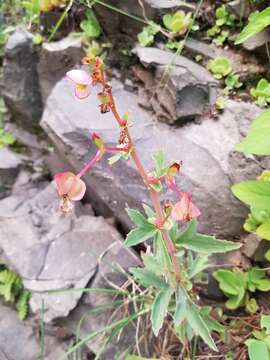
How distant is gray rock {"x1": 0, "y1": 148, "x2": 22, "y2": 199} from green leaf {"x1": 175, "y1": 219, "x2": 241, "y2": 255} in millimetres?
1387

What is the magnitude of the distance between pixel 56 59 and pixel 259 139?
1.52m

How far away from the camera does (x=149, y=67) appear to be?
1883mm

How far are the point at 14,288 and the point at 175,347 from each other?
29.3 inches

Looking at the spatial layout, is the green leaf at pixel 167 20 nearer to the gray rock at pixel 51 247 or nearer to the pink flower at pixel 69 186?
the gray rock at pixel 51 247

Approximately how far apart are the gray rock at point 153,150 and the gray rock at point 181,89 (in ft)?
0.19

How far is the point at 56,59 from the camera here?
2.34m

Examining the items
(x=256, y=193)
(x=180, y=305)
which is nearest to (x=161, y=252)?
(x=180, y=305)

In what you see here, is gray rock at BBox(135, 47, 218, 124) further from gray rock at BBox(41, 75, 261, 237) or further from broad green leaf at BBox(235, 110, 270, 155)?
broad green leaf at BBox(235, 110, 270, 155)

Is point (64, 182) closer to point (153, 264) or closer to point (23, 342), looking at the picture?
point (153, 264)

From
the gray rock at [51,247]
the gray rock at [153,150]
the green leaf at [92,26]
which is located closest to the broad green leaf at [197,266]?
the gray rock at [153,150]

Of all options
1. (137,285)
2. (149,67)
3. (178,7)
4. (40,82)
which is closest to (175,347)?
(137,285)

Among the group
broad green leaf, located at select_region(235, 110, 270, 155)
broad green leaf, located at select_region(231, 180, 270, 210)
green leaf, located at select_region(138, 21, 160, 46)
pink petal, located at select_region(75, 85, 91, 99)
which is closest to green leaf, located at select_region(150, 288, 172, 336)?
broad green leaf, located at select_region(231, 180, 270, 210)

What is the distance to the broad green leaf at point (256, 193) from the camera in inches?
48.3

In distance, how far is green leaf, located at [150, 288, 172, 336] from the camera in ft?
3.95
